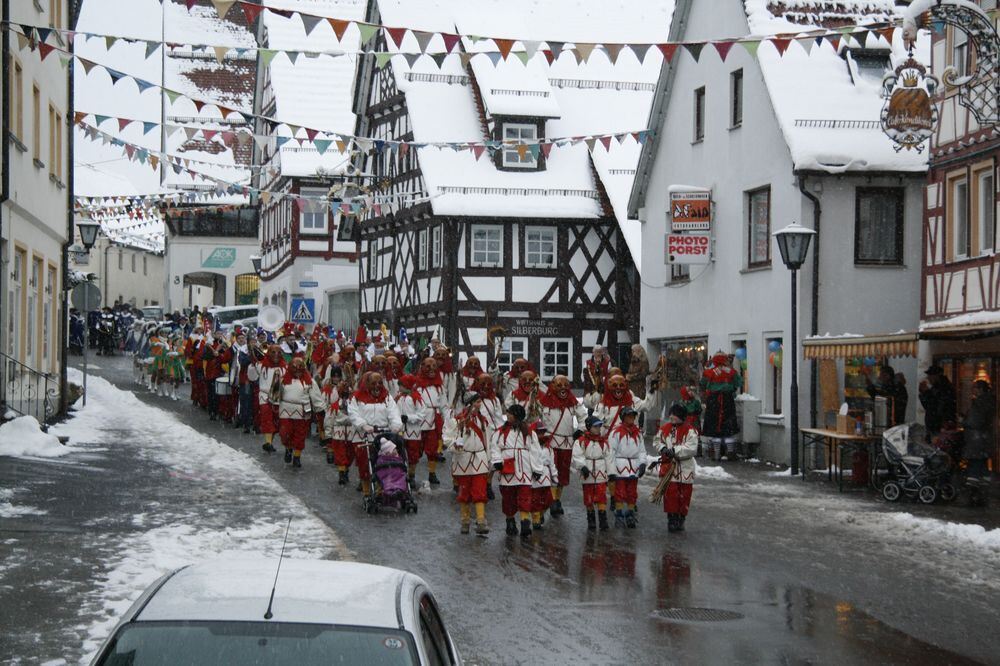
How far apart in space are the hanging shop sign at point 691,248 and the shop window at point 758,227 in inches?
59.5

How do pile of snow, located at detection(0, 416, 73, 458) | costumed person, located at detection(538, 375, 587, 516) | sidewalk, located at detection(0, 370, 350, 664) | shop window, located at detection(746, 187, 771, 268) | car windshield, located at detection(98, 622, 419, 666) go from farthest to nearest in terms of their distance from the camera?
shop window, located at detection(746, 187, 771, 268) < pile of snow, located at detection(0, 416, 73, 458) < costumed person, located at detection(538, 375, 587, 516) < sidewalk, located at detection(0, 370, 350, 664) < car windshield, located at detection(98, 622, 419, 666)

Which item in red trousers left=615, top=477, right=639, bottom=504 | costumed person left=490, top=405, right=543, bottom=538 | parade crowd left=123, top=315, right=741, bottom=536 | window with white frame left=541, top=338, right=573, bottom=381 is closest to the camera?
costumed person left=490, top=405, right=543, bottom=538

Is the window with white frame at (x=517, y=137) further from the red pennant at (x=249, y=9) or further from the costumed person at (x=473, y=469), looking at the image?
the costumed person at (x=473, y=469)

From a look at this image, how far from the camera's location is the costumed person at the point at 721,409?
83.7 ft

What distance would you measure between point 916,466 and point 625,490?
16.5 feet

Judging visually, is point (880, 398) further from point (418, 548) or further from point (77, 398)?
point (77, 398)

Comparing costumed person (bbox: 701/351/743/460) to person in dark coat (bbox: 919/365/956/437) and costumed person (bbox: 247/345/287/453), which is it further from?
costumed person (bbox: 247/345/287/453)

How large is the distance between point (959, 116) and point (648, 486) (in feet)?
24.9

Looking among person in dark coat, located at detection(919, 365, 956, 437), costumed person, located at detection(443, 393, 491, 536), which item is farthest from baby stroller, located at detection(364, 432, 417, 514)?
person in dark coat, located at detection(919, 365, 956, 437)

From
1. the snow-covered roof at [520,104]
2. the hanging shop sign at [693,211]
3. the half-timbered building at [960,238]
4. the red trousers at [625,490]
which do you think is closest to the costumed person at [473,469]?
the red trousers at [625,490]

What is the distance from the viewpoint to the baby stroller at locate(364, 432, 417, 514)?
16469 millimetres

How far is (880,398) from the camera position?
802 inches

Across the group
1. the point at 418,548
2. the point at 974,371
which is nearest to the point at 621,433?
the point at 418,548

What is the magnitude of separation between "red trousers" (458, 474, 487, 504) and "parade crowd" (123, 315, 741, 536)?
1 centimetres
